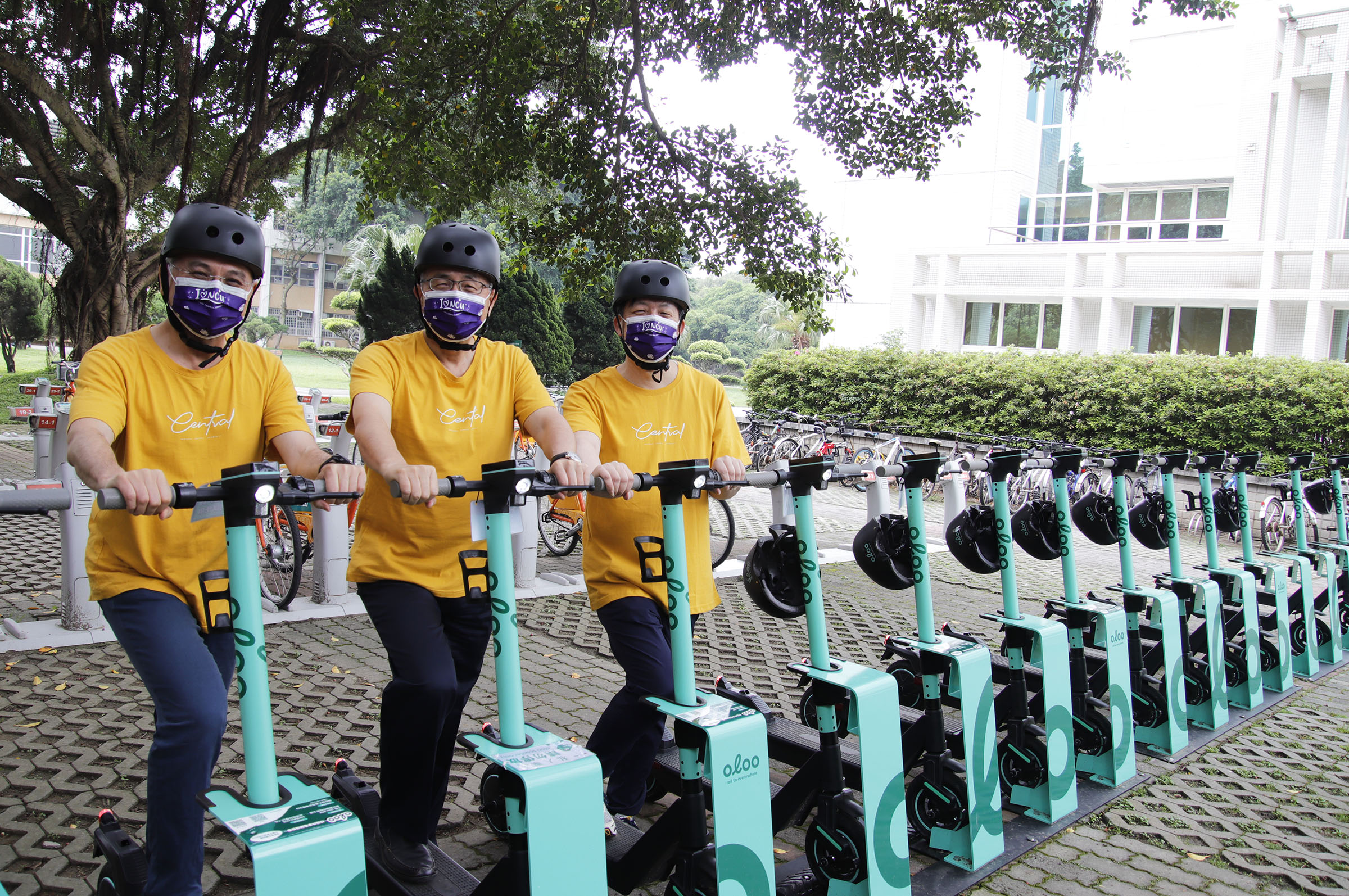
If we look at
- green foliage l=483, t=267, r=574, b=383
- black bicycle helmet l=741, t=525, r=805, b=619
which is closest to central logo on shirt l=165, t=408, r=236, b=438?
black bicycle helmet l=741, t=525, r=805, b=619

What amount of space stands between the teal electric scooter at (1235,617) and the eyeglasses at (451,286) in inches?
168

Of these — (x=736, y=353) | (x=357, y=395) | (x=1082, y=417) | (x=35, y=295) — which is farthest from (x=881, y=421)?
(x=736, y=353)

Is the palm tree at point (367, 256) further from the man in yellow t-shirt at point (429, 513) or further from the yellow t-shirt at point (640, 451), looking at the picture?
the man in yellow t-shirt at point (429, 513)

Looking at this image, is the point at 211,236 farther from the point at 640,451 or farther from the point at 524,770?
the point at 524,770

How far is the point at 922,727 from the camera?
342cm

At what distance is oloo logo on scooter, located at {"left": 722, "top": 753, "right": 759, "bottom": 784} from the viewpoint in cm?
254

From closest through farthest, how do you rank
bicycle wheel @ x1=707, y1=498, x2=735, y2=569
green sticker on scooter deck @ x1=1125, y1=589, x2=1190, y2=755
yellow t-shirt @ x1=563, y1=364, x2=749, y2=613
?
yellow t-shirt @ x1=563, y1=364, x2=749, y2=613 → green sticker on scooter deck @ x1=1125, y1=589, x2=1190, y2=755 → bicycle wheel @ x1=707, y1=498, x2=735, y2=569

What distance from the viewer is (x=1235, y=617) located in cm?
536

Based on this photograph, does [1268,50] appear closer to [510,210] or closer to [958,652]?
[510,210]

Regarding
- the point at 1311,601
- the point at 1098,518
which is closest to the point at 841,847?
the point at 1098,518

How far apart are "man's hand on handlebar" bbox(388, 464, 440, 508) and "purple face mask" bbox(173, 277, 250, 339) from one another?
24.8 inches

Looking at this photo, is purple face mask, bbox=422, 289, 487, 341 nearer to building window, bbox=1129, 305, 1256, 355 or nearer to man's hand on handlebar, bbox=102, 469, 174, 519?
man's hand on handlebar, bbox=102, 469, 174, 519

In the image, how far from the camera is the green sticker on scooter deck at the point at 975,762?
132 inches

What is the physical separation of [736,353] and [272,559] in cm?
6979
